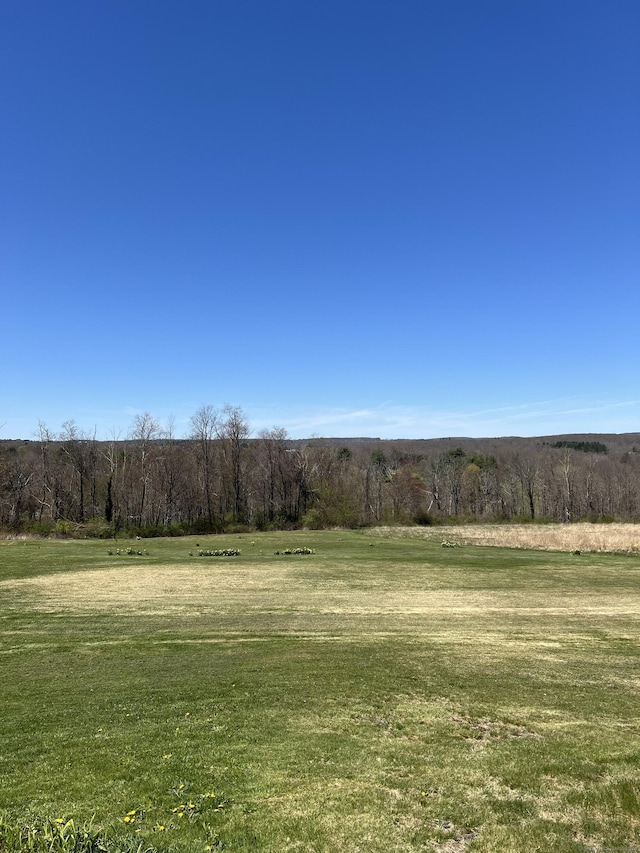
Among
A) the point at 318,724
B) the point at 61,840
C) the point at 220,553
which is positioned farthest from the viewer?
the point at 220,553

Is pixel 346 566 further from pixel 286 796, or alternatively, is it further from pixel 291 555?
pixel 286 796

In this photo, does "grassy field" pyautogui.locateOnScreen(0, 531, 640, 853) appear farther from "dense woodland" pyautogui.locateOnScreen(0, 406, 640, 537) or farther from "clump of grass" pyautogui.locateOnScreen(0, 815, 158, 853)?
"dense woodland" pyautogui.locateOnScreen(0, 406, 640, 537)

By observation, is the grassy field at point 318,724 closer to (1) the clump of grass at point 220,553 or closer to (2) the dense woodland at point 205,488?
(1) the clump of grass at point 220,553

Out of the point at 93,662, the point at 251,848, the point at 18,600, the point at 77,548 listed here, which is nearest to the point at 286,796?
the point at 251,848

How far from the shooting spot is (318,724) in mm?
8758

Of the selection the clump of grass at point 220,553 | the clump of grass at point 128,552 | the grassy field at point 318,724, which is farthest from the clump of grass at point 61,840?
the clump of grass at point 128,552

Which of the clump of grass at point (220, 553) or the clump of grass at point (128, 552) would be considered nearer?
the clump of grass at point (220, 553)

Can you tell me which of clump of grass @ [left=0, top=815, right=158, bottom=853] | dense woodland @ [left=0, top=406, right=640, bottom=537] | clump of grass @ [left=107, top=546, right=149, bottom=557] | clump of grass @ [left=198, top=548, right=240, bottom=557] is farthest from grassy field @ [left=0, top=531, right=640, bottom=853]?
dense woodland @ [left=0, top=406, right=640, bottom=537]

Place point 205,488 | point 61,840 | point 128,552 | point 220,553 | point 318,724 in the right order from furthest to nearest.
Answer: point 205,488
point 128,552
point 220,553
point 318,724
point 61,840

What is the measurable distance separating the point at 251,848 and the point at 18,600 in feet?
61.2

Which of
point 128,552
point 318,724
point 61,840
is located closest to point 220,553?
point 128,552

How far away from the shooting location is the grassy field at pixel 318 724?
18.7 ft

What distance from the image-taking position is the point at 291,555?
124ft

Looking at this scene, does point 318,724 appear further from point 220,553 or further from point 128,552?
point 128,552
